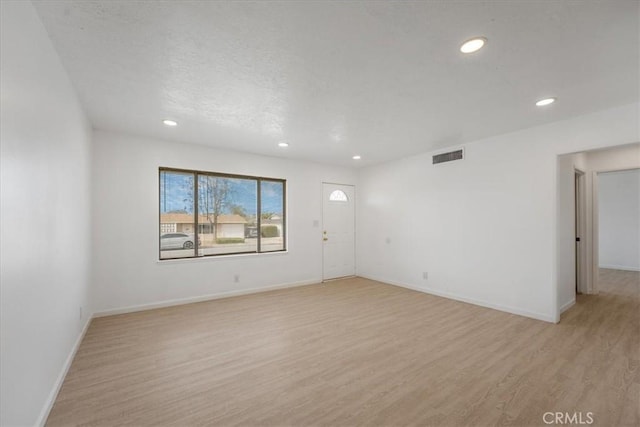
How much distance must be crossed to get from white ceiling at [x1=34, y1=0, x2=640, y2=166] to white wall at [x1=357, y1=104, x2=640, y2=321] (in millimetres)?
341

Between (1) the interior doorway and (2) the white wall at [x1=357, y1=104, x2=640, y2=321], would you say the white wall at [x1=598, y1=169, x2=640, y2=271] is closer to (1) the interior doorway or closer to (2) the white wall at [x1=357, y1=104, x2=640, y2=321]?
(1) the interior doorway

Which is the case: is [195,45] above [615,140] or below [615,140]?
above

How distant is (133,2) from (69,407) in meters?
2.86

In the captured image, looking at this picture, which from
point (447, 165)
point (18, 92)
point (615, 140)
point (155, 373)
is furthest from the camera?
point (447, 165)

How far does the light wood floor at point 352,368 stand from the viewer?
78.6 inches

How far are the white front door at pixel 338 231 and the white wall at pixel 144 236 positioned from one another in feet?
4.40

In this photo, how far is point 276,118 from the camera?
11.4 ft

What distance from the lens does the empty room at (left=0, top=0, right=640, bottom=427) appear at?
1775 mm

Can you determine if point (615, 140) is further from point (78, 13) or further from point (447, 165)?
point (78, 13)

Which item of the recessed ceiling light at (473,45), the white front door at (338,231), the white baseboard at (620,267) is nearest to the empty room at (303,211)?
the recessed ceiling light at (473,45)

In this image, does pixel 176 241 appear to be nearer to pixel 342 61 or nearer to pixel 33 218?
pixel 33 218

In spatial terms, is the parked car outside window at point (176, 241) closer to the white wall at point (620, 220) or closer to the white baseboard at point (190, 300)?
the white baseboard at point (190, 300)

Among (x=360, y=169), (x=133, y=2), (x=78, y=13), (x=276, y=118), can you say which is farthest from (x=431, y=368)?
(x=360, y=169)

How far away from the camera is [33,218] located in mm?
1749
